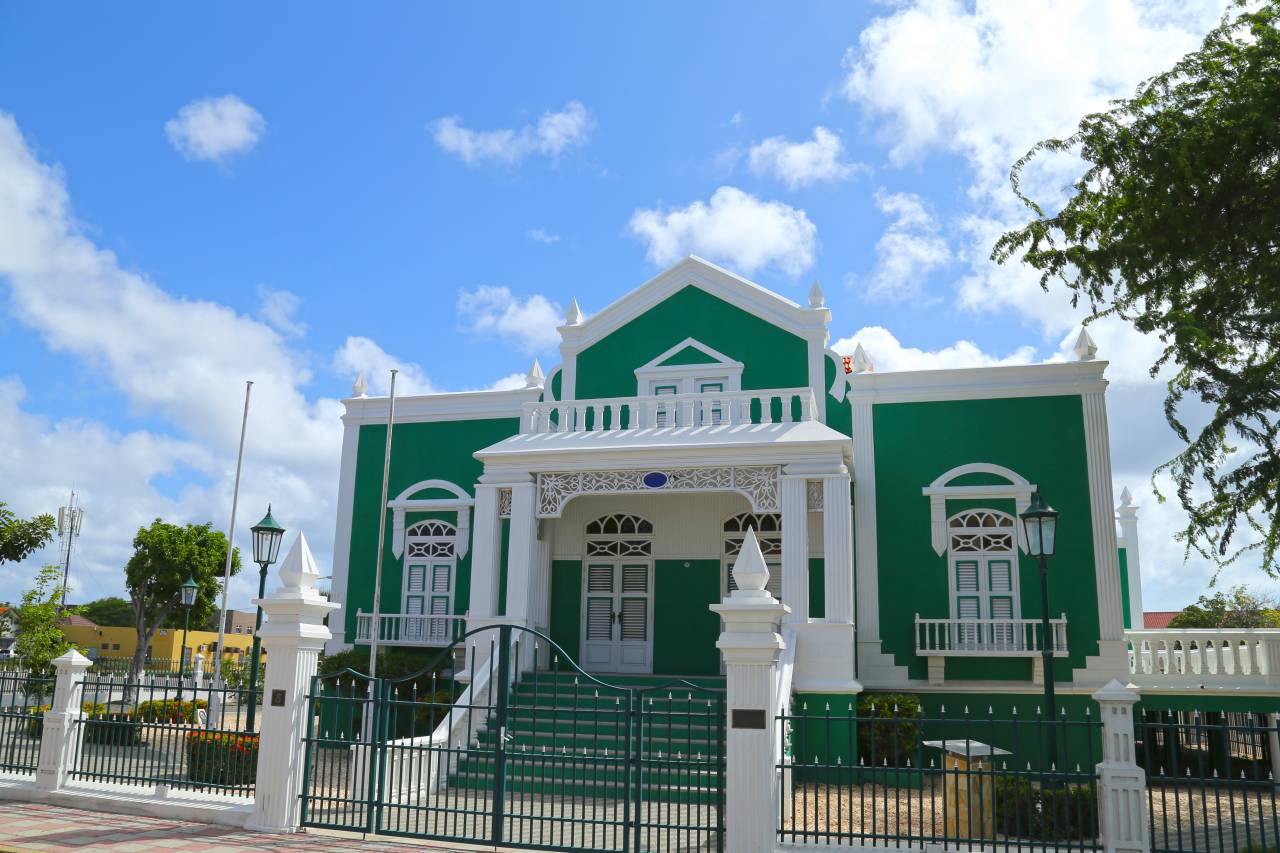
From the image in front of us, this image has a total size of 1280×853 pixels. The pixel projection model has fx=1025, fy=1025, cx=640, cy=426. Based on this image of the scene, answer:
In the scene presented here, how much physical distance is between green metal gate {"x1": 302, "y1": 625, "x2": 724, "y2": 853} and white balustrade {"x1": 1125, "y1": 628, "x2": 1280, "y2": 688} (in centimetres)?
675

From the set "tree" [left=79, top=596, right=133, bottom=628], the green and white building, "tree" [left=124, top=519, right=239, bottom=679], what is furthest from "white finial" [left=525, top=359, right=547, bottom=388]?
"tree" [left=79, top=596, right=133, bottom=628]

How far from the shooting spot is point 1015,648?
14.7 meters

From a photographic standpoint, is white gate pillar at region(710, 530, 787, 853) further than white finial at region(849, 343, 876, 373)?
No

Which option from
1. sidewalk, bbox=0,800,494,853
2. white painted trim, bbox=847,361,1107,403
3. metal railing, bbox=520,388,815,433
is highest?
white painted trim, bbox=847,361,1107,403

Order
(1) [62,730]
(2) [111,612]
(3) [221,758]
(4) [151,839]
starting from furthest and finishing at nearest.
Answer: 1. (2) [111,612]
2. (3) [221,758]
3. (1) [62,730]
4. (4) [151,839]

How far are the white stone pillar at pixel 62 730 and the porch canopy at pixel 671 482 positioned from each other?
5093 millimetres

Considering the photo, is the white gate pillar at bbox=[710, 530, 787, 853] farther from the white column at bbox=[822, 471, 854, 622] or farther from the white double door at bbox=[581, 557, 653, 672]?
the white double door at bbox=[581, 557, 653, 672]

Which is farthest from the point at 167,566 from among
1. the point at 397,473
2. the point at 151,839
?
the point at 151,839

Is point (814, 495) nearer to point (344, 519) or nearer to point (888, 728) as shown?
point (888, 728)

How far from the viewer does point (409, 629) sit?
17344 millimetres

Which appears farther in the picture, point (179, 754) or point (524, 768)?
point (179, 754)

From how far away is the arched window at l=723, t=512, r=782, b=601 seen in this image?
1591 cm

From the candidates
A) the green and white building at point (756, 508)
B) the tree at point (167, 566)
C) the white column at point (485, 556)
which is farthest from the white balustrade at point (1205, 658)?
the tree at point (167, 566)

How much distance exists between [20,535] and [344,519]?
8.36 meters
